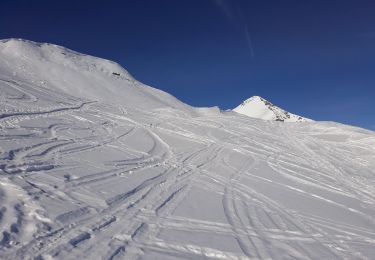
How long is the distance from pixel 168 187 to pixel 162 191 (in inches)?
23.7

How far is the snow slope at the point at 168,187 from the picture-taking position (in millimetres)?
8289

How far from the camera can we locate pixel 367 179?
63.2ft

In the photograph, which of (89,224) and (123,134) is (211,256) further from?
(123,134)

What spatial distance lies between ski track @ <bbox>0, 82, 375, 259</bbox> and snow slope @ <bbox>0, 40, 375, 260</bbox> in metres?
0.04

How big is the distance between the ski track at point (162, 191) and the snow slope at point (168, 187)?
4cm

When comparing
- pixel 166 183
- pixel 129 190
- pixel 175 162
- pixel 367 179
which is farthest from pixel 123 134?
pixel 367 179

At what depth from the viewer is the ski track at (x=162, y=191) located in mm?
8203

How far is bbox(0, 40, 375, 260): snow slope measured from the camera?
27.2 ft

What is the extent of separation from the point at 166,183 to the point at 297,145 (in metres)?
14.2

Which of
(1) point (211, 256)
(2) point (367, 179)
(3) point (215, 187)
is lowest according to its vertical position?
(1) point (211, 256)

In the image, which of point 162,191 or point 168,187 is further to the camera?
point 168,187

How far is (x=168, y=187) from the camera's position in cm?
1267

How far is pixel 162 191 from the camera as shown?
12.1 m

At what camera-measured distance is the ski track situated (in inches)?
323
